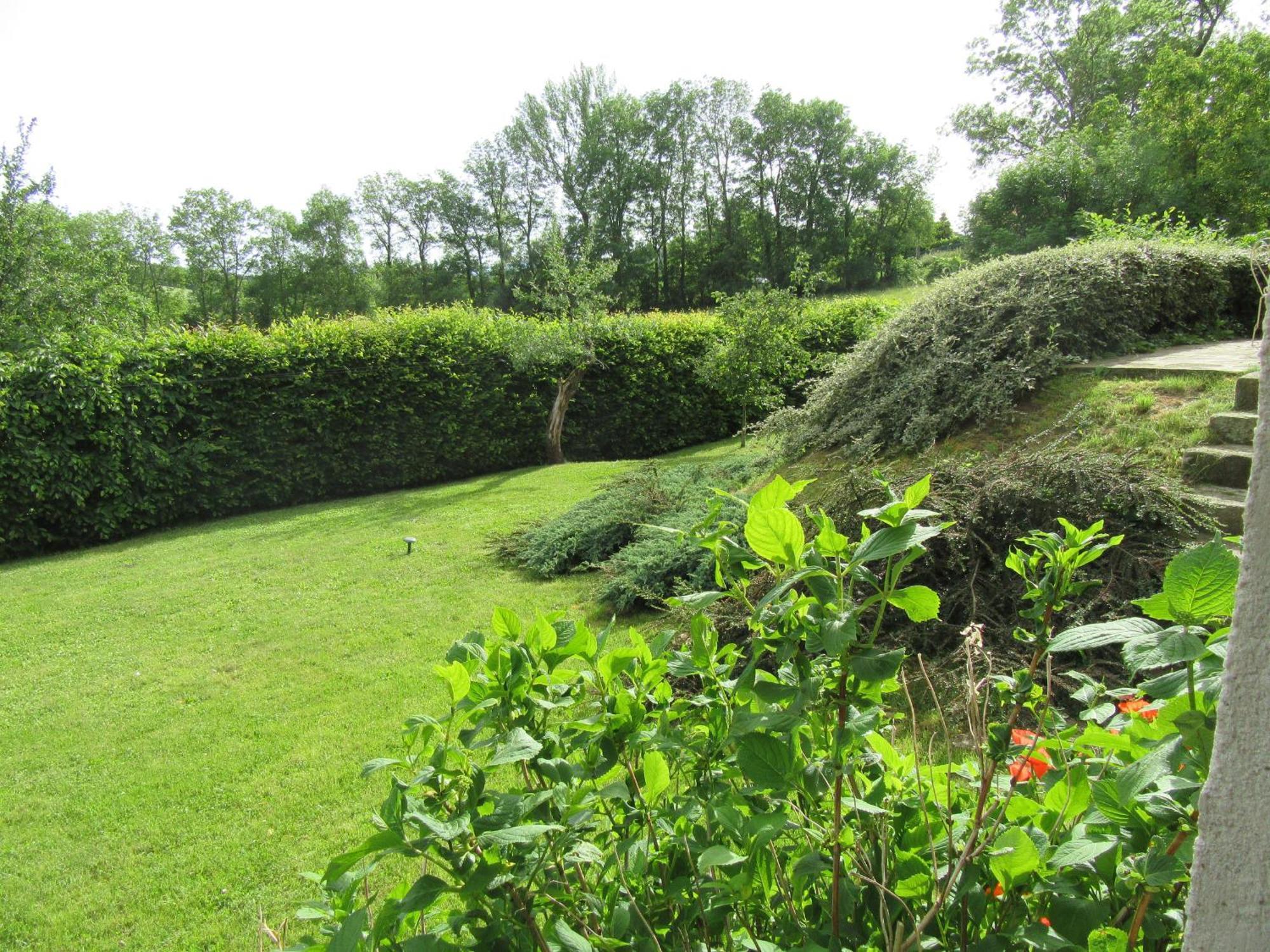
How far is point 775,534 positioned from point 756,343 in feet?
38.6

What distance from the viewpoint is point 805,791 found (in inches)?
37.8

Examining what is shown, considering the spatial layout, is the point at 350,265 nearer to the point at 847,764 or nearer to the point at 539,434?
the point at 539,434

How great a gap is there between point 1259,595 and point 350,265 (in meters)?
59.8

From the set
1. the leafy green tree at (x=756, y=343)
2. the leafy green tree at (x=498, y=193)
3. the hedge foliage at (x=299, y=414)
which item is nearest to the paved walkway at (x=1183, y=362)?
the leafy green tree at (x=756, y=343)

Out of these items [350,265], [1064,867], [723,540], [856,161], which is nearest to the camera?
[1064,867]

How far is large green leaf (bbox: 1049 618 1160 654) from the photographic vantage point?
2.61ft

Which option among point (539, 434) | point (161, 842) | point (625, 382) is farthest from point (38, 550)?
point (625, 382)

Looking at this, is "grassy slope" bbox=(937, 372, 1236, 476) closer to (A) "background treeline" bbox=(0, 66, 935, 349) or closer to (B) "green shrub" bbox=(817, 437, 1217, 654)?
(B) "green shrub" bbox=(817, 437, 1217, 654)

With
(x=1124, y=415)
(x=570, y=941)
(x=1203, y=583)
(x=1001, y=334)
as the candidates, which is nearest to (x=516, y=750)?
(x=570, y=941)

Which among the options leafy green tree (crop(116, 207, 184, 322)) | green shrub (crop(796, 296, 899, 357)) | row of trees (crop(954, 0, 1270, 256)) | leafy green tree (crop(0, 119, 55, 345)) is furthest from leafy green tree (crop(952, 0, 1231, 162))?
leafy green tree (crop(116, 207, 184, 322))

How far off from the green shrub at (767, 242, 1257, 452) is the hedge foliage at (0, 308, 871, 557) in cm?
751

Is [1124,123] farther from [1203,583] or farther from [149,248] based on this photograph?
[149,248]

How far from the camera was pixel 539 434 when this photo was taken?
1354 centimetres

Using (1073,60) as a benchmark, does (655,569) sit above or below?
below
